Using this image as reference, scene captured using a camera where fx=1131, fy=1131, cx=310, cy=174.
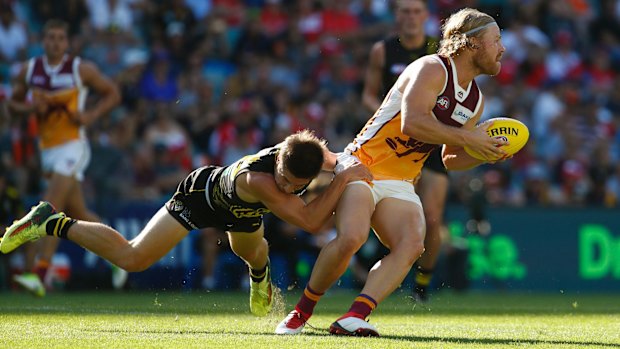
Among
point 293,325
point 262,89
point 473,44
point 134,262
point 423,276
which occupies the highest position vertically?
point 473,44

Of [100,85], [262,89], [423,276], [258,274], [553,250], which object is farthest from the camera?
[262,89]

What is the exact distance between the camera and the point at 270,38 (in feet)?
57.0

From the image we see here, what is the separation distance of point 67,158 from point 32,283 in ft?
4.93

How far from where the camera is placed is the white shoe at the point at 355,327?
7.20 metres

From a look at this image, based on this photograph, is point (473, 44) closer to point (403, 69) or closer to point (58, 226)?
point (58, 226)

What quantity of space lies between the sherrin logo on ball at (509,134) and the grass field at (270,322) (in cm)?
126

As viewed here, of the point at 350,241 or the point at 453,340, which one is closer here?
the point at 453,340

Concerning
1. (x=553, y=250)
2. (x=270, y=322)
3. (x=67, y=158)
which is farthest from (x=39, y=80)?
(x=553, y=250)

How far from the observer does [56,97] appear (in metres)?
12.3

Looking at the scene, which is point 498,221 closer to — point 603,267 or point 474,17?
point 603,267

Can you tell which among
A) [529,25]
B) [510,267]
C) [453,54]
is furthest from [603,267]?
[453,54]

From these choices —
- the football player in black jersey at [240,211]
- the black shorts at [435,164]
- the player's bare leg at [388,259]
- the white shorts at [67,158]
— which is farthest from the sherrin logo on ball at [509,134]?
the white shorts at [67,158]

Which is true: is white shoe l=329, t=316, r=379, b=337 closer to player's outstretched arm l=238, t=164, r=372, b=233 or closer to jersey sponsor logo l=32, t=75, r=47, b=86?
player's outstretched arm l=238, t=164, r=372, b=233

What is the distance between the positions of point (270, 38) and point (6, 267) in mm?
6028
